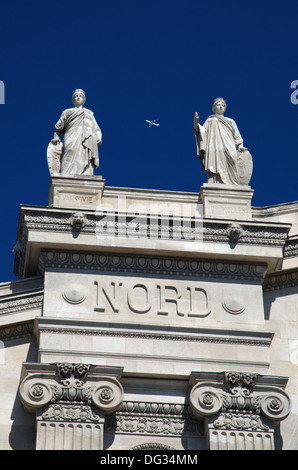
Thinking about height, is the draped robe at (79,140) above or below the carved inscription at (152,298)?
above

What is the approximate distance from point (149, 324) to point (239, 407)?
7.88 feet

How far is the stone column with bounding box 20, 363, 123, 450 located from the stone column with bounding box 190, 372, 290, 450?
1.65m

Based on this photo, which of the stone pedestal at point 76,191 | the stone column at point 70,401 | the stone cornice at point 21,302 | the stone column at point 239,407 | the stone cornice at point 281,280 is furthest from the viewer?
the stone cornice at point 281,280

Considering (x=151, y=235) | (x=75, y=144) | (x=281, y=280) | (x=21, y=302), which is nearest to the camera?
(x=21, y=302)

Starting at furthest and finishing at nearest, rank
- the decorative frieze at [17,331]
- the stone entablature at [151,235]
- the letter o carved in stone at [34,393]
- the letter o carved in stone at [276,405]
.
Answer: the stone entablature at [151,235] < the decorative frieze at [17,331] < the letter o carved in stone at [276,405] < the letter o carved in stone at [34,393]

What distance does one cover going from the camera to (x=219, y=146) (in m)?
26.8

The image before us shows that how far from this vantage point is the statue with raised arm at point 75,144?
2611 centimetres

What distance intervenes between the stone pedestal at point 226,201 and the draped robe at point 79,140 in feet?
8.35

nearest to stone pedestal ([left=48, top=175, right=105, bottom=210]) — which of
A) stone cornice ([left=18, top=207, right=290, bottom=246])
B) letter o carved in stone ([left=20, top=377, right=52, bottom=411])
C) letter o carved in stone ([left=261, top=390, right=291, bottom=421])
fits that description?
stone cornice ([left=18, top=207, right=290, bottom=246])

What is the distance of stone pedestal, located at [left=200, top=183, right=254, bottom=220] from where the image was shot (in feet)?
84.0

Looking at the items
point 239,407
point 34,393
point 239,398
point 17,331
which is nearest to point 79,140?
point 17,331

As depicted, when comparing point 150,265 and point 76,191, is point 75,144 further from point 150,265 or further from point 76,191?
point 150,265

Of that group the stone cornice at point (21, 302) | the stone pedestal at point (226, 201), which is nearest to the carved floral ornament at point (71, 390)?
the stone cornice at point (21, 302)

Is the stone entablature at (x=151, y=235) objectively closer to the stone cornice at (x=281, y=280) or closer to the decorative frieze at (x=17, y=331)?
the stone cornice at (x=281, y=280)
